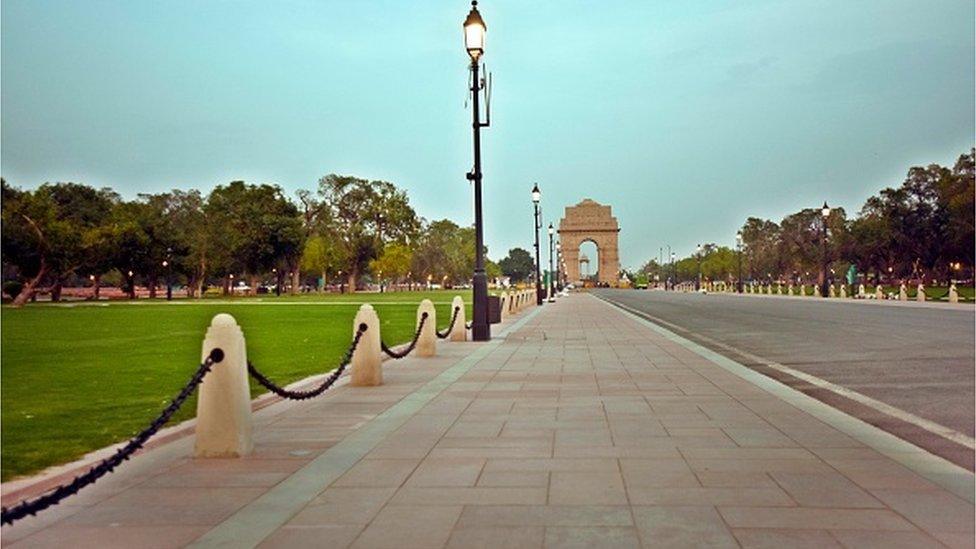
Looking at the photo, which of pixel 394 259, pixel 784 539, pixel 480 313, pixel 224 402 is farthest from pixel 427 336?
pixel 394 259

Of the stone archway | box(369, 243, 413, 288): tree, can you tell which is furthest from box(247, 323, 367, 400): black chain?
the stone archway

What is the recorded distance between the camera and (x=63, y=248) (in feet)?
173

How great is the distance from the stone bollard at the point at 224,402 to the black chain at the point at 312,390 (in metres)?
0.36

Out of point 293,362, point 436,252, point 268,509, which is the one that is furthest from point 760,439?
point 436,252

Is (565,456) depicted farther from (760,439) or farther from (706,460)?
(760,439)

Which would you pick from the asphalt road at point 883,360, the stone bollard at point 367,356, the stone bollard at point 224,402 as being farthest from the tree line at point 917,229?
the stone bollard at point 224,402

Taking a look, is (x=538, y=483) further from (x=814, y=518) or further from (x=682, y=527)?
(x=814, y=518)

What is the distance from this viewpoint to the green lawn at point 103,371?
8.25 metres

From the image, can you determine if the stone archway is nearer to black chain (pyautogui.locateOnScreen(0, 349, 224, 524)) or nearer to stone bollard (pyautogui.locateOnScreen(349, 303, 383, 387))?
stone bollard (pyautogui.locateOnScreen(349, 303, 383, 387))

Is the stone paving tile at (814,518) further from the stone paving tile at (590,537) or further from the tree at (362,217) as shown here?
the tree at (362,217)

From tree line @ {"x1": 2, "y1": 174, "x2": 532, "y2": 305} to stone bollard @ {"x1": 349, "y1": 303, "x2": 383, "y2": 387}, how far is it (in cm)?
4105

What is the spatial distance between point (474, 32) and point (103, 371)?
11024 mm

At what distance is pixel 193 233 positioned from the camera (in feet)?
262

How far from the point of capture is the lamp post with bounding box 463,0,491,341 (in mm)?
20312
